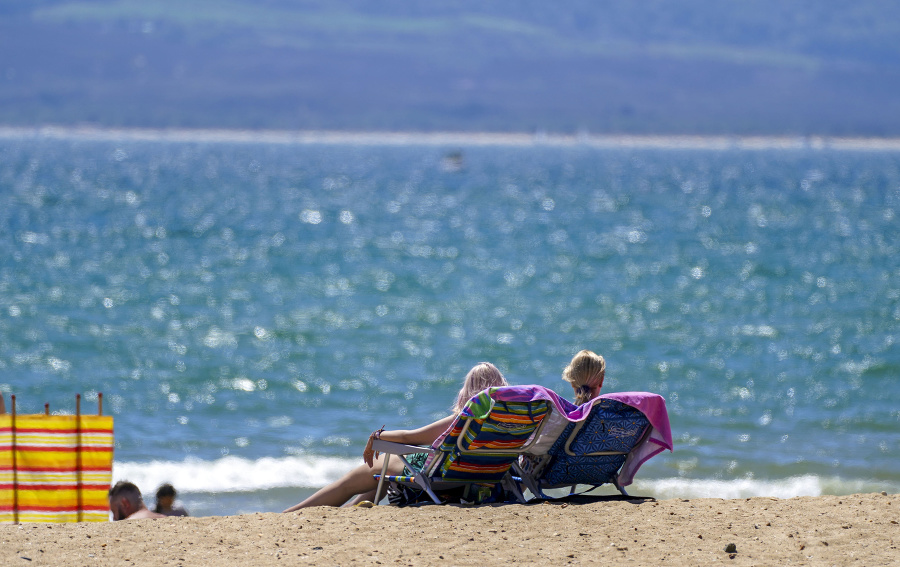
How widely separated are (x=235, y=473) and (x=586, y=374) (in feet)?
Result: 13.1

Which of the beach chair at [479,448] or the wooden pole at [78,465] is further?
the wooden pole at [78,465]

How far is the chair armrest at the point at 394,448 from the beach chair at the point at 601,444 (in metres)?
0.57

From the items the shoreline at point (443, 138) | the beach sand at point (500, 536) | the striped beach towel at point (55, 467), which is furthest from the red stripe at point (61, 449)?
the shoreline at point (443, 138)

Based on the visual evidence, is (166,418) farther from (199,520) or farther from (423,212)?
(423,212)

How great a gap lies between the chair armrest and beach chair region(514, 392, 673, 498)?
0.57 metres

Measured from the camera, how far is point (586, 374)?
228 inches

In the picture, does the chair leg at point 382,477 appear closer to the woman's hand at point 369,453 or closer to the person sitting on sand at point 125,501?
the woman's hand at point 369,453

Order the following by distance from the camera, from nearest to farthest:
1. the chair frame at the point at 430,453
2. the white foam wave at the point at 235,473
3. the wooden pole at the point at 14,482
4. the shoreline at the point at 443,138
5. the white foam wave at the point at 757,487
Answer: the chair frame at the point at 430,453
the wooden pole at the point at 14,482
the white foam wave at the point at 757,487
the white foam wave at the point at 235,473
the shoreline at the point at 443,138

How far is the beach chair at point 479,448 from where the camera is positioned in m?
5.29

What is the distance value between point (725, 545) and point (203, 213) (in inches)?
1194

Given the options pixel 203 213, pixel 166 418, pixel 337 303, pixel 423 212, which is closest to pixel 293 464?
pixel 166 418

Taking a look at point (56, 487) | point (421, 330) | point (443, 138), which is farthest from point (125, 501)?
point (443, 138)

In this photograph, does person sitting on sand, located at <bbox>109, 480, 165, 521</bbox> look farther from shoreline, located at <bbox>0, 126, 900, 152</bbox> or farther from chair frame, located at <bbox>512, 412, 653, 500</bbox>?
shoreline, located at <bbox>0, 126, 900, 152</bbox>

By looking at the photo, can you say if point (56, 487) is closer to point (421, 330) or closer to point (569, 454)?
point (569, 454)
